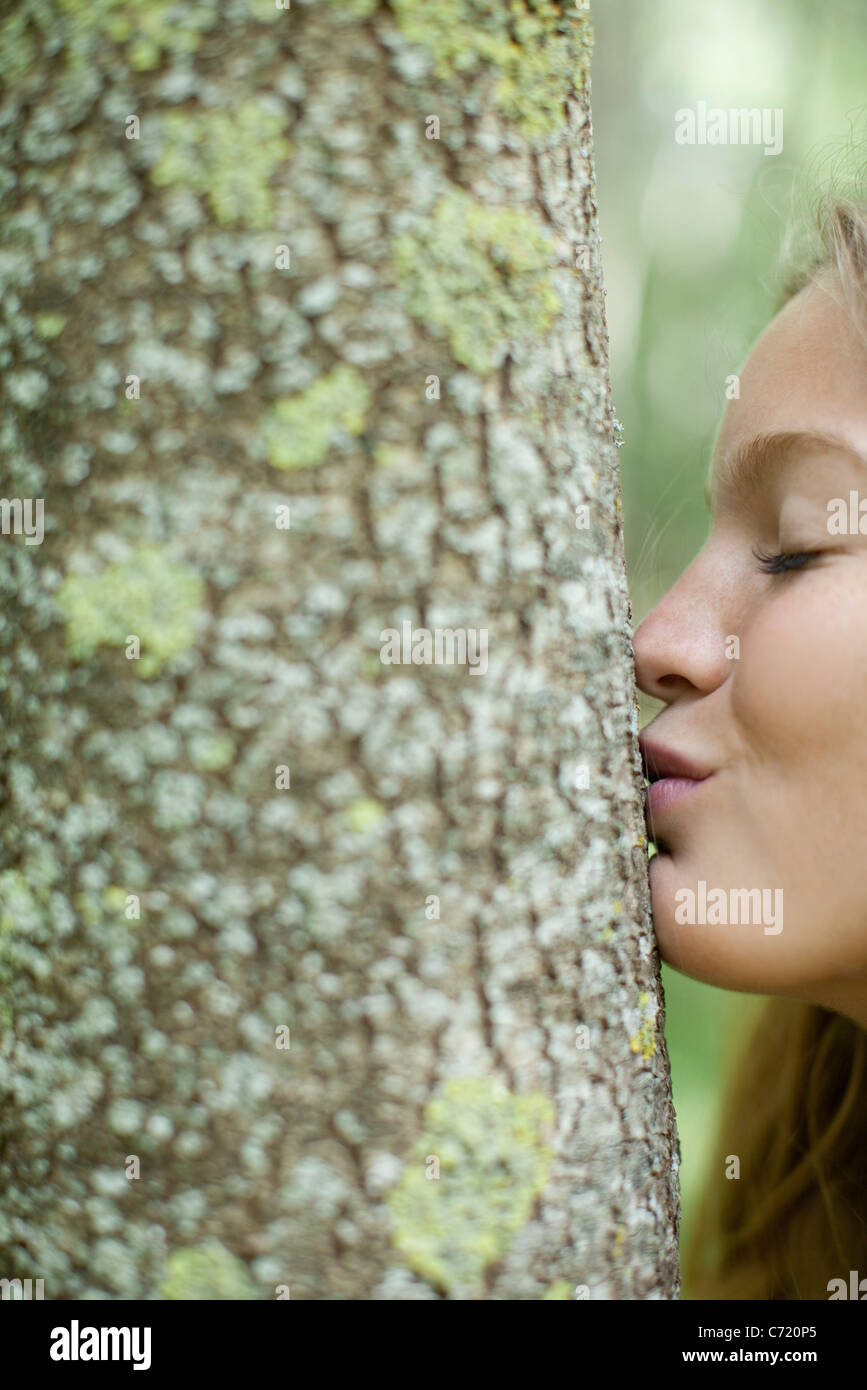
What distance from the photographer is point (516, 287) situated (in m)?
1.07

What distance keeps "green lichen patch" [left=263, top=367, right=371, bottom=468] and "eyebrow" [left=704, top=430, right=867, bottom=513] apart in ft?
2.16

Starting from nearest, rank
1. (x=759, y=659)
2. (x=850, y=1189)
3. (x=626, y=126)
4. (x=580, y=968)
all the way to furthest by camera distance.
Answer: (x=580, y=968) < (x=759, y=659) < (x=850, y=1189) < (x=626, y=126)

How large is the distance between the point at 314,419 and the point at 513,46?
475mm

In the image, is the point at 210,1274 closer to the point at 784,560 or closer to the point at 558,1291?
the point at 558,1291

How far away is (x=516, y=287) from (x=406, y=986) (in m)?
0.72

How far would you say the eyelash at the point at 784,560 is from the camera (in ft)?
4.37

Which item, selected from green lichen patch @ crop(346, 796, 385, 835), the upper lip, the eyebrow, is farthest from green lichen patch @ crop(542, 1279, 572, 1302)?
the eyebrow

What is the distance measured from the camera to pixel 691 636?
139 centimetres

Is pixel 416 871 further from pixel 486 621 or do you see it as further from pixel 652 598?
pixel 652 598

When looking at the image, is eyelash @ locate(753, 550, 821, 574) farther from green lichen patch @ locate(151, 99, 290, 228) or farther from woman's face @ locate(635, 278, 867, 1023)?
green lichen patch @ locate(151, 99, 290, 228)

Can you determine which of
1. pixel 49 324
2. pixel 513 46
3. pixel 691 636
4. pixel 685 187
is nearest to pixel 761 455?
pixel 691 636

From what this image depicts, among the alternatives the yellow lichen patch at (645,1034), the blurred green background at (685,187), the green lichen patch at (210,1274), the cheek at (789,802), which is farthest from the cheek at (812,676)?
the blurred green background at (685,187)

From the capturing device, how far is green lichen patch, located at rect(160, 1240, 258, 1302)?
98cm
